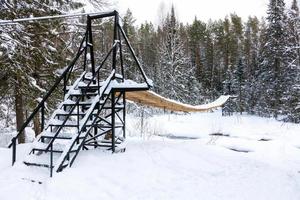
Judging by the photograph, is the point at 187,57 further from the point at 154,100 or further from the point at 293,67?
the point at 154,100

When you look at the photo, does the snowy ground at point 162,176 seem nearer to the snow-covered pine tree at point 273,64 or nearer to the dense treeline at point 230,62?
the dense treeline at point 230,62

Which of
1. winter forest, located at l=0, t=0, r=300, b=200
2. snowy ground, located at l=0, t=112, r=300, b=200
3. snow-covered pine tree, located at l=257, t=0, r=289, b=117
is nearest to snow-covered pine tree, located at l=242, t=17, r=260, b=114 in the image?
snow-covered pine tree, located at l=257, t=0, r=289, b=117

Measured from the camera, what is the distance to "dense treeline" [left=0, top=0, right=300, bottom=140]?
9312mm

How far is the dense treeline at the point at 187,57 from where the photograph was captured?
9.31 metres

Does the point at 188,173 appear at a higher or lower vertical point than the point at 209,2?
lower

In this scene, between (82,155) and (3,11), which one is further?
(3,11)

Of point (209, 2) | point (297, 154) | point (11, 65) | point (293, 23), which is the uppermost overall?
point (209, 2)

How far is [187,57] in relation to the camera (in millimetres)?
39156

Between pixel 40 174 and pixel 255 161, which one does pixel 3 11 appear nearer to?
pixel 40 174

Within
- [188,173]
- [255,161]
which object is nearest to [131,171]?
[188,173]

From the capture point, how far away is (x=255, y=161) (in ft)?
25.0

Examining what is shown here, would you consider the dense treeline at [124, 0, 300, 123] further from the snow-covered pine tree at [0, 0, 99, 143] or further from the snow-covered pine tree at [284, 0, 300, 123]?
the snow-covered pine tree at [0, 0, 99, 143]

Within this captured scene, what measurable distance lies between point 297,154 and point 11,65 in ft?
24.4

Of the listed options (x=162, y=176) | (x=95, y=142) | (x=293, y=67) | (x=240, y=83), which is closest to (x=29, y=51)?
(x=95, y=142)
